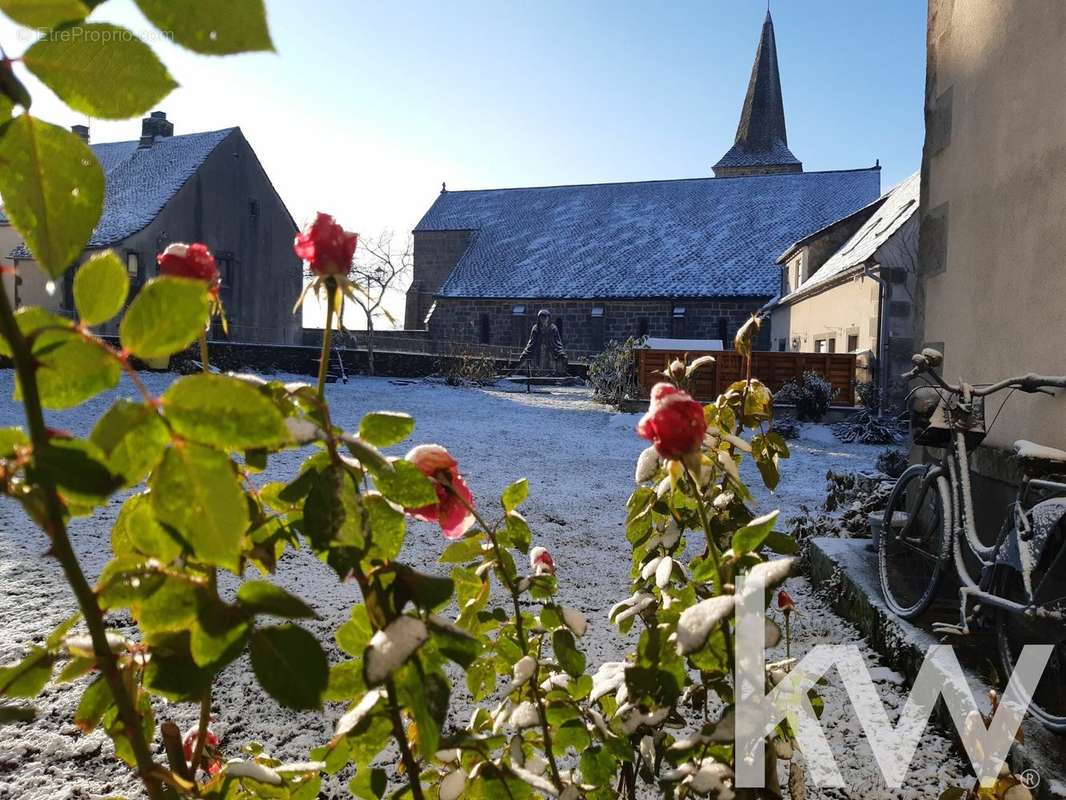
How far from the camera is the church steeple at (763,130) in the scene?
3841 centimetres

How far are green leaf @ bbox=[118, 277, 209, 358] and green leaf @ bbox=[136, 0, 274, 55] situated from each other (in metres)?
0.15

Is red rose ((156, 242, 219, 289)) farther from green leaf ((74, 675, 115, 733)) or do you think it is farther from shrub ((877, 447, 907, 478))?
shrub ((877, 447, 907, 478))

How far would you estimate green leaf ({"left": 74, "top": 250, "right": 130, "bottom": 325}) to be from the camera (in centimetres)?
56

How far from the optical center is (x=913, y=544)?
350 centimetres

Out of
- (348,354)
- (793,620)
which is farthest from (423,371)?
(793,620)

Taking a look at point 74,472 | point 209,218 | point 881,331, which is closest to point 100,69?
point 74,472

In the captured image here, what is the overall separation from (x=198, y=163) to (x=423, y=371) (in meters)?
10.9

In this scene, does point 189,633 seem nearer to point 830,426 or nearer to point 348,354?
point 830,426

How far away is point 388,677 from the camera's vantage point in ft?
2.08

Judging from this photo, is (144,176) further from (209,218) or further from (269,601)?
(269,601)

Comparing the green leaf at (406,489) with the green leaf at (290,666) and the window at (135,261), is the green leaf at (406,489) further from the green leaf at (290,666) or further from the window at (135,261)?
the window at (135,261)

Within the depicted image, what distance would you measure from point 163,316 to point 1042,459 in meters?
2.83

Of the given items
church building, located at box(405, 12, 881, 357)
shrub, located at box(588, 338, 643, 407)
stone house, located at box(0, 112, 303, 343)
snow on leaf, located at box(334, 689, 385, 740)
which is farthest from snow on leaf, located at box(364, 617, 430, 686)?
church building, located at box(405, 12, 881, 357)

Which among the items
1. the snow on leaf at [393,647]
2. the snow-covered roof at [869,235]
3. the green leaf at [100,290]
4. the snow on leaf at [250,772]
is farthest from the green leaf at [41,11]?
the snow-covered roof at [869,235]
